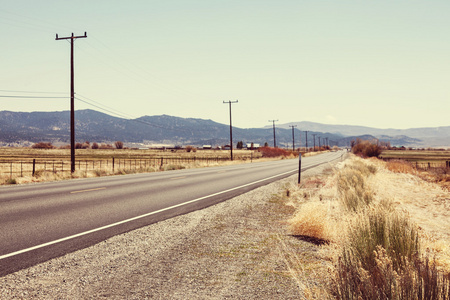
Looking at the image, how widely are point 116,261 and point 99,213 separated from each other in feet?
13.8

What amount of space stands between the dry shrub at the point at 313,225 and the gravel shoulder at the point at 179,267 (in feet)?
0.99

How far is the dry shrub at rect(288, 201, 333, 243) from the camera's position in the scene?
7.13 m

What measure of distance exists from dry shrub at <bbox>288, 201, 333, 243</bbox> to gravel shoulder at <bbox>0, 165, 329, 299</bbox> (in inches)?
11.9

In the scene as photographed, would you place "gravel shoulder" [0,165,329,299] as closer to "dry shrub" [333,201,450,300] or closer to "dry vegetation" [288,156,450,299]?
"dry vegetation" [288,156,450,299]

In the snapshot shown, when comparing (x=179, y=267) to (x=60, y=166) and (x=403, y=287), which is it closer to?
(x=403, y=287)

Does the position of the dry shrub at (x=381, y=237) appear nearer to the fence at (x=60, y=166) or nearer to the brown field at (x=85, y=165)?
the brown field at (x=85, y=165)

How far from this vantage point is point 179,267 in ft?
17.0

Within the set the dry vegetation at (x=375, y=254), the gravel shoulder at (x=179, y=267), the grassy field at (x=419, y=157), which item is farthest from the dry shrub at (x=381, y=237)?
the grassy field at (x=419, y=157)

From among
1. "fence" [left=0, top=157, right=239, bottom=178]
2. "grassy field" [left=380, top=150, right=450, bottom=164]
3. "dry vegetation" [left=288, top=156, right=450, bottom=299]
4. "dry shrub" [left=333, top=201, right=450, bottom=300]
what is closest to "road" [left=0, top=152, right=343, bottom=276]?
"dry vegetation" [left=288, top=156, right=450, bottom=299]

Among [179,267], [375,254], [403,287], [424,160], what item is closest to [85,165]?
[179,267]

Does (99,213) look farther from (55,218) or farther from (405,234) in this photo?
(405,234)

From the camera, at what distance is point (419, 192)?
18.3m

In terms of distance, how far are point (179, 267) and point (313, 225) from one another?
3352 millimetres

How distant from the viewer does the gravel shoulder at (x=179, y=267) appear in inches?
167
